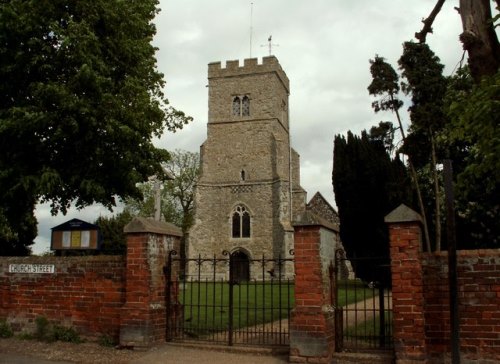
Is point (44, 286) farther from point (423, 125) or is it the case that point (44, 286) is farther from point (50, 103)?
point (423, 125)

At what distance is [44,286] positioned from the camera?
881 centimetres

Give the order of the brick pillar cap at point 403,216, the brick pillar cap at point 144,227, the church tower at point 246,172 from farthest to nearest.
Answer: the church tower at point 246,172, the brick pillar cap at point 144,227, the brick pillar cap at point 403,216

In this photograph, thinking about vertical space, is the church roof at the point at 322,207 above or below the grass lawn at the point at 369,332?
above

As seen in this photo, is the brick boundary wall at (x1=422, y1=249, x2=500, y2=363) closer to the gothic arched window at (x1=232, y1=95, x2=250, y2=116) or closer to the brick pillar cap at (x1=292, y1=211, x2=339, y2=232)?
the brick pillar cap at (x1=292, y1=211, x2=339, y2=232)

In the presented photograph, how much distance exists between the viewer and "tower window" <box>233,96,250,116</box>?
129ft

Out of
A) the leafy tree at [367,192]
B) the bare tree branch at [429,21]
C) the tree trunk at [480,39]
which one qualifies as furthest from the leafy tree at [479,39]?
the leafy tree at [367,192]

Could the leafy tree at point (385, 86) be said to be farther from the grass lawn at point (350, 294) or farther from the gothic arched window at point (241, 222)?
the gothic arched window at point (241, 222)

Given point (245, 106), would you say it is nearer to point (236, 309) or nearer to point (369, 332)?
point (236, 309)

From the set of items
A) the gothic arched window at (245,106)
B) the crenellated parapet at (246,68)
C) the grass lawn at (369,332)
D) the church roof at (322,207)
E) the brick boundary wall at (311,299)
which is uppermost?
the crenellated parapet at (246,68)

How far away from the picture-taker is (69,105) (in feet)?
36.2

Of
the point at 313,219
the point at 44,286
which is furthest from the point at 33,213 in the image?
the point at 313,219

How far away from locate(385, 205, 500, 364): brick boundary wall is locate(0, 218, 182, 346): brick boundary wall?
3.79 metres

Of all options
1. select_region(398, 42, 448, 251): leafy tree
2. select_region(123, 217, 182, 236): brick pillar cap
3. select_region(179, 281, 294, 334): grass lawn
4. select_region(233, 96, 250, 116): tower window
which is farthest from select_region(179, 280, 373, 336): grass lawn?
select_region(233, 96, 250, 116): tower window

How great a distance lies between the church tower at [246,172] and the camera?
36500 mm
